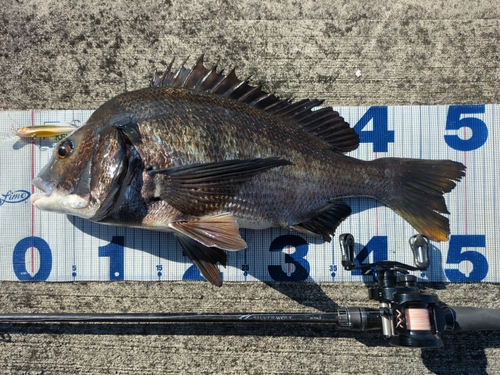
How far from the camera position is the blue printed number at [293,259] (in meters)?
2.20

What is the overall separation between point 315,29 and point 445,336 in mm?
1933

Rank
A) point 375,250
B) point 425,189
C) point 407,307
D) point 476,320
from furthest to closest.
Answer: point 375,250, point 425,189, point 476,320, point 407,307

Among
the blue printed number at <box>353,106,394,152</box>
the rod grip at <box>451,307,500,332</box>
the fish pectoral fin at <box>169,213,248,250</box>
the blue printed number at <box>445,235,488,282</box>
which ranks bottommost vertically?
the rod grip at <box>451,307,500,332</box>

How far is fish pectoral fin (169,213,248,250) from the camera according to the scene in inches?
71.2

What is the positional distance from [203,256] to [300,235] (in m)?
0.60

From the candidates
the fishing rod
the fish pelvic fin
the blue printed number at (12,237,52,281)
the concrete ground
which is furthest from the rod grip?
the blue printed number at (12,237,52,281)

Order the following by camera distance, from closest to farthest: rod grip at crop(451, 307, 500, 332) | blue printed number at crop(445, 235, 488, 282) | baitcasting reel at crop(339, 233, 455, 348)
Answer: baitcasting reel at crop(339, 233, 455, 348)
rod grip at crop(451, 307, 500, 332)
blue printed number at crop(445, 235, 488, 282)

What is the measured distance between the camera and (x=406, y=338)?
5.79ft

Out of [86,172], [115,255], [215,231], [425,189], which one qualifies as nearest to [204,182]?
[215,231]

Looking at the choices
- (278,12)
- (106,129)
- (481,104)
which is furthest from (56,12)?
(481,104)

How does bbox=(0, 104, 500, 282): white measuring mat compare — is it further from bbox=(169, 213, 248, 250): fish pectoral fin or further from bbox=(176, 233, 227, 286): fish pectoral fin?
bbox=(169, 213, 248, 250): fish pectoral fin

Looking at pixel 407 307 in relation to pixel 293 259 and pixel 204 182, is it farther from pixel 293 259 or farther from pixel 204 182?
pixel 204 182

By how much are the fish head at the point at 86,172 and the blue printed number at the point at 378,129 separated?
4.38 feet

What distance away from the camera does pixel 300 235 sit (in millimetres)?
2229
